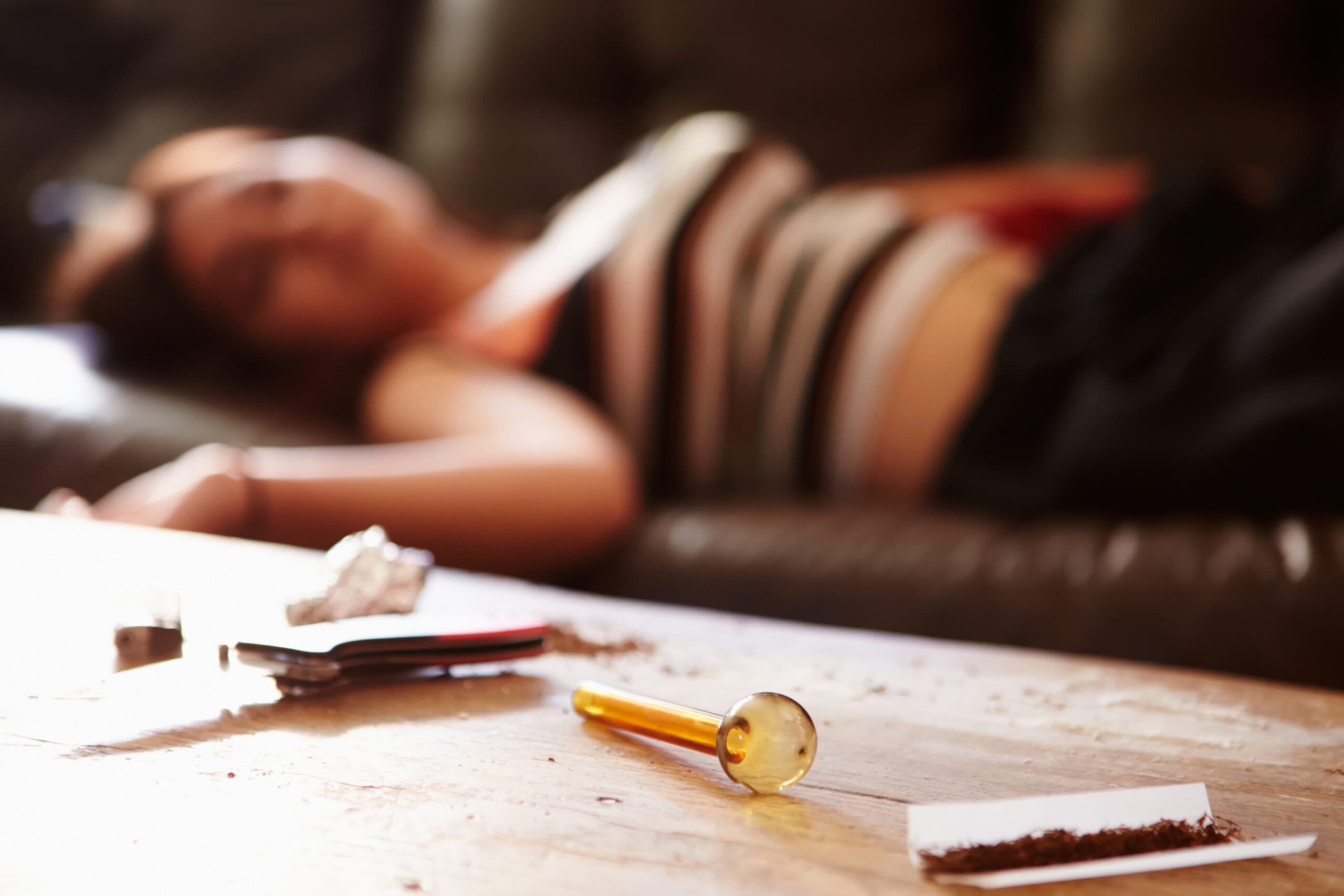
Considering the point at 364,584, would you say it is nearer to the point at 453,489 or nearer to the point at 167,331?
the point at 453,489

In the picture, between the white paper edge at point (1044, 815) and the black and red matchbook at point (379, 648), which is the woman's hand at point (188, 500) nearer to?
the black and red matchbook at point (379, 648)

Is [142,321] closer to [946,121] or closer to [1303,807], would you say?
[946,121]

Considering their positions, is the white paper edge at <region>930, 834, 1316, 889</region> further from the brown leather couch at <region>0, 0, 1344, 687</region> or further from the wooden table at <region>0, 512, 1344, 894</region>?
the brown leather couch at <region>0, 0, 1344, 687</region>

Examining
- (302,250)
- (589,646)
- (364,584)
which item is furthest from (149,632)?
(302,250)

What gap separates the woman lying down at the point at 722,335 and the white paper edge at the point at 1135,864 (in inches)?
25.6

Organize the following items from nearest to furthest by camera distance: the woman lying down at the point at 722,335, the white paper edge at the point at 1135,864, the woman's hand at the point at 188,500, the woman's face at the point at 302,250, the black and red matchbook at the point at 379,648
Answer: the white paper edge at the point at 1135,864 < the black and red matchbook at the point at 379,648 < the woman's hand at the point at 188,500 < the woman lying down at the point at 722,335 < the woman's face at the point at 302,250

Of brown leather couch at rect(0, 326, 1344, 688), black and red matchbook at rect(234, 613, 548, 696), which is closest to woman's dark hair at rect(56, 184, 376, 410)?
brown leather couch at rect(0, 326, 1344, 688)

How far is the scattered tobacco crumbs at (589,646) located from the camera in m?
0.53

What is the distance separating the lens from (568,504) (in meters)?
1.02

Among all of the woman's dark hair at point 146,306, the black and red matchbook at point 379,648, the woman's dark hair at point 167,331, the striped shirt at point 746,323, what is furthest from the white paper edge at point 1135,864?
the woman's dark hair at point 146,306

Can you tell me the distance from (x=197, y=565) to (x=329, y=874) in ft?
1.27

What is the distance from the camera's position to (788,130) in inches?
70.1

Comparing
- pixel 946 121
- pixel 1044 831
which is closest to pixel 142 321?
pixel 946 121

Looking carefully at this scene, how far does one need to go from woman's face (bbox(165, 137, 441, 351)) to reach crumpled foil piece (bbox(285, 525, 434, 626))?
1.03m
